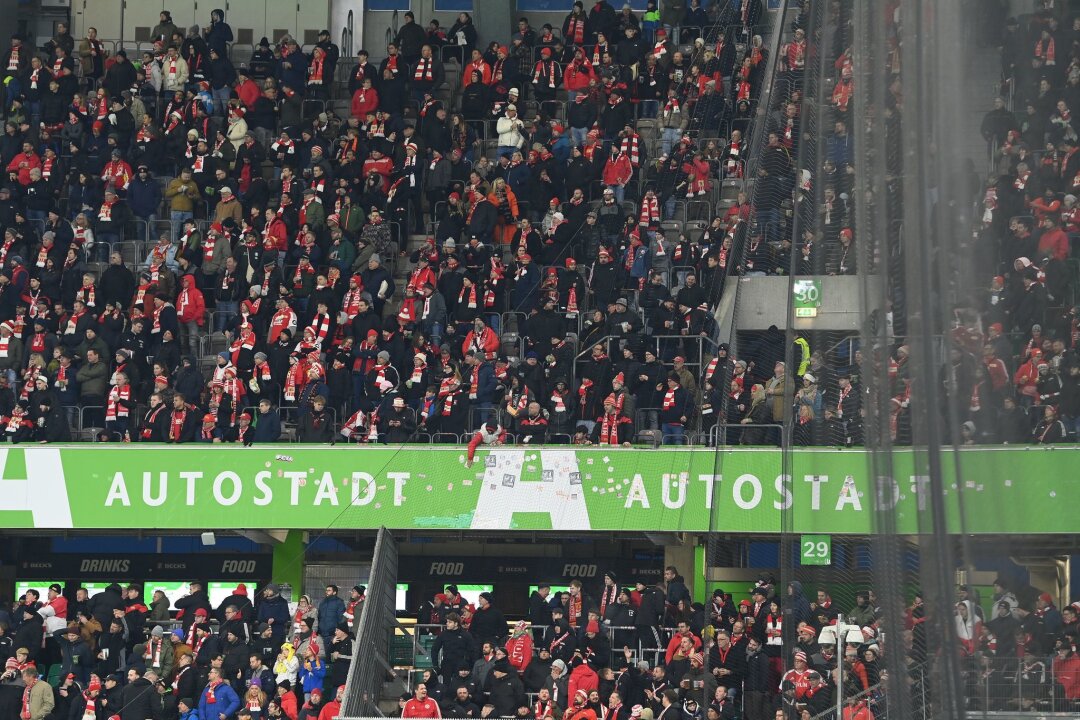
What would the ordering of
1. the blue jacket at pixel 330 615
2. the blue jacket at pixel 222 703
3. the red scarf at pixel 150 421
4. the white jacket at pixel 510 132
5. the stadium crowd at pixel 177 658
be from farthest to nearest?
the white jacket at pixel 510 132 < the red scarf at pixel 150 421 < the blue jacket at pixel 330 615 < the stadium crowd at pixel 177 658 < the blue jacket at pixel 222 703

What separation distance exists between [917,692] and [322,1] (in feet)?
99.6

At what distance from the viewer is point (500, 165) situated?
26.8m

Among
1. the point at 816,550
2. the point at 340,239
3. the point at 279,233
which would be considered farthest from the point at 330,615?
the point at 816,550

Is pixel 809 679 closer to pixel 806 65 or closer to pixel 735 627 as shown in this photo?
pixel 735 627

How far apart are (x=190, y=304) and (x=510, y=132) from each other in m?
5.72

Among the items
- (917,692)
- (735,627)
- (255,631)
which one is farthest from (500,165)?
(917,692)

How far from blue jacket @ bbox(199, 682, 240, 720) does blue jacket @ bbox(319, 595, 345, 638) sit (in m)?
1.47

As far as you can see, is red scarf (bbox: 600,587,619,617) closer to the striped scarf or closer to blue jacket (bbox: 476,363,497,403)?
blue jacket (bbox: 476,363,497,403)

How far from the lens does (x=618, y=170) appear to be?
2416 cm

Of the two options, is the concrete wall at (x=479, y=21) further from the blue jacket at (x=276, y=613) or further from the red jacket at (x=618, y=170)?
the blue jacket at (x=276, y=613)

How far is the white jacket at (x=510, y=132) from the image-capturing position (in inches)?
1075

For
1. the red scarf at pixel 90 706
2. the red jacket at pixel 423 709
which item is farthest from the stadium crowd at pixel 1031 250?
the red scarf at pixel 90 706

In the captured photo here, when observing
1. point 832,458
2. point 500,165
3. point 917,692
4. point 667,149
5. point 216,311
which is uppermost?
point 500,165

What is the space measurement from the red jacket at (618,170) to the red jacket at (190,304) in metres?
6.05
